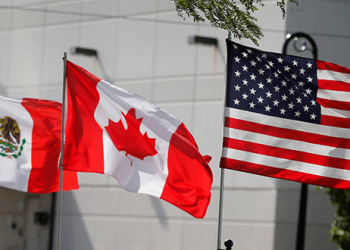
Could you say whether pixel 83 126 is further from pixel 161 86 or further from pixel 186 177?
pixel 161 86

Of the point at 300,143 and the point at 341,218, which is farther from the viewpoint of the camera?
the point at 341,218

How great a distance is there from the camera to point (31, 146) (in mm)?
9352

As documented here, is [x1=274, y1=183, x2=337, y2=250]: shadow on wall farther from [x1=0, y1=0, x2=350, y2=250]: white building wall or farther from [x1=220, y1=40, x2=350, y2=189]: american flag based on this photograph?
[x1=220, y1=40, x2=350, y2=189]: american flag

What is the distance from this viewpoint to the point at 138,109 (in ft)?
24.6

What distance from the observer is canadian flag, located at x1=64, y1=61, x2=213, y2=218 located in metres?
7.38

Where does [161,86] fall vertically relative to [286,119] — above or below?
above

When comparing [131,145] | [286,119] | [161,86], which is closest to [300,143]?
[286,119]

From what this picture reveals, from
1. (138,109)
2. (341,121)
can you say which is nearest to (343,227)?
(341,121)

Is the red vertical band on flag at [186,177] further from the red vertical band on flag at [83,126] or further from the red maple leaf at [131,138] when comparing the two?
the red vertical band on flag at [83,126]

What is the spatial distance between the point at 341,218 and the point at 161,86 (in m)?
4.56

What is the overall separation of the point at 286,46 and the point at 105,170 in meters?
5.49

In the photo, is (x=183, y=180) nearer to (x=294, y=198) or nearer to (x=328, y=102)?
(x=328, y=102)

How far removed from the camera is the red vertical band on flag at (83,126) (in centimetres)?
741

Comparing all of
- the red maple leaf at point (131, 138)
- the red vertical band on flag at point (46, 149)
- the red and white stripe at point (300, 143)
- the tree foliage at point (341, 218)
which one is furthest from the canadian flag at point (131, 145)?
the tree foliage at point (341, 218)
